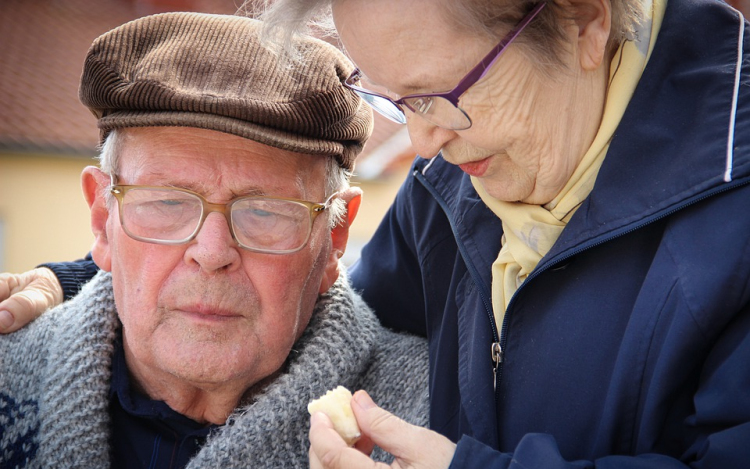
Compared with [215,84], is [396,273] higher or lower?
lower

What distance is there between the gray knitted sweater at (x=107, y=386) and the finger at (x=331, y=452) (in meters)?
0.55

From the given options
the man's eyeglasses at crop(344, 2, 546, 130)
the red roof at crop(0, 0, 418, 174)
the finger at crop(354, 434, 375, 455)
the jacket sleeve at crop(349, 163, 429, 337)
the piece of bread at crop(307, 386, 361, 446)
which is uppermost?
the man's eyeglasses at crop(344, 2, 546, 130)

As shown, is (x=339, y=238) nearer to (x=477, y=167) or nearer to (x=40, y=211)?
(x=477, y=167)

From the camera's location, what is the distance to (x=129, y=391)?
2.45 metres

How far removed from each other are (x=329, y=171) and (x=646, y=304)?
118 cm

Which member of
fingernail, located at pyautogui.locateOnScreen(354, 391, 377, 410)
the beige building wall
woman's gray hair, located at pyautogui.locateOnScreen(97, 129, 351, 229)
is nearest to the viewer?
fingernail, located at pyautogui.locateOnScreen(354, 391, 377, 410)

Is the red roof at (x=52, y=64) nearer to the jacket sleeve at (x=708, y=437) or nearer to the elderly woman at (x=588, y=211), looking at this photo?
the elderly woman at (x=588, y=211)

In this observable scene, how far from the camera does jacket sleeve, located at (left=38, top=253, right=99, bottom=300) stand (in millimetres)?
2807

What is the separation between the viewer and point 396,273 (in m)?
2.74

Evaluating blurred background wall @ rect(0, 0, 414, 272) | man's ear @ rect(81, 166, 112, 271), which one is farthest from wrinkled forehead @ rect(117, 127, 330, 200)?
blurred background wall @ rect(0, 0, 414, 272)

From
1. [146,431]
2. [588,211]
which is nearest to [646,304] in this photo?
[588,211]

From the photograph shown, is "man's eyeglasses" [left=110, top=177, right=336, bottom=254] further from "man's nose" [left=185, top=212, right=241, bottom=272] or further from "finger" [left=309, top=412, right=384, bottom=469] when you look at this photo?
"finger" [left=309, top=412, right=384, bottom=469]

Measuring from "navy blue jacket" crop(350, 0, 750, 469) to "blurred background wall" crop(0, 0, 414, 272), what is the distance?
360 inches

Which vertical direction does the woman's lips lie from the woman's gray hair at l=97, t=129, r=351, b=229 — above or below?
above
